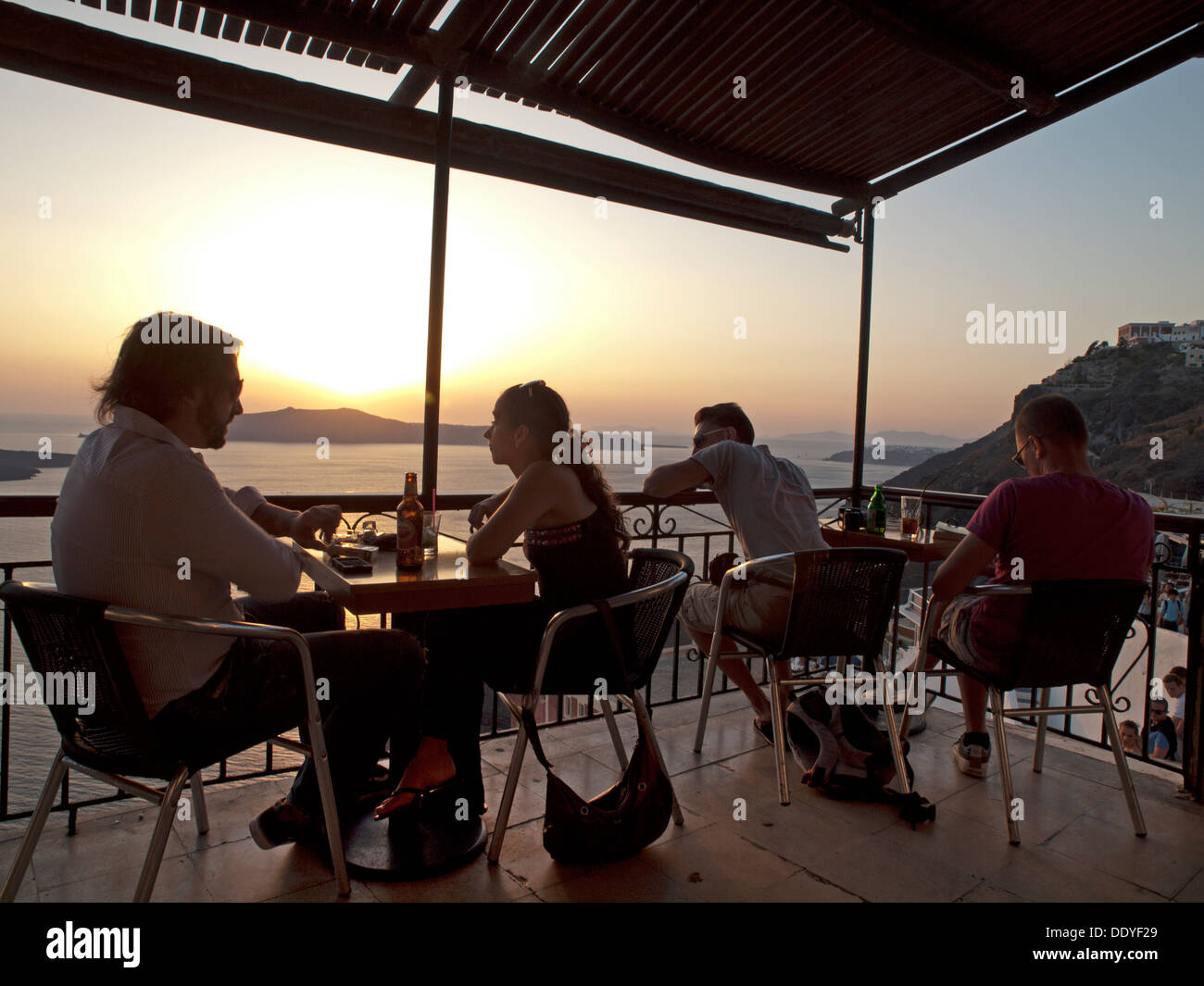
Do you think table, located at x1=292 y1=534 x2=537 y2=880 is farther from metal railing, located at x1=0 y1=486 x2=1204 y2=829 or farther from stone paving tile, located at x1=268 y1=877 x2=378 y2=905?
metal railing, located at x1=0 y1=486 x2=1204 y2=829

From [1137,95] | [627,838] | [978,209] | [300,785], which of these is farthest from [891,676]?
[978,209]

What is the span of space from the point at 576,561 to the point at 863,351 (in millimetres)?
3018


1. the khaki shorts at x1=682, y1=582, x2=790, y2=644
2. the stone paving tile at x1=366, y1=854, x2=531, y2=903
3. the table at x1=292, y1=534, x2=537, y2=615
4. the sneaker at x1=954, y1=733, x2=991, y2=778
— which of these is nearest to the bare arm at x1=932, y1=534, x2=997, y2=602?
the khaki shorts at x1=682, y1=582, x2=790, y2=644

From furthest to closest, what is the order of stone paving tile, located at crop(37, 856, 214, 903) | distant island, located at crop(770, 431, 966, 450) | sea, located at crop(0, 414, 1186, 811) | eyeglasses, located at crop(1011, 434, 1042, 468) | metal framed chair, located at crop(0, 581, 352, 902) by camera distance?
distant island, located at crop(770, 431, 966, 450), eyeglasses, located at crop(1011, 434, 1042, 468), sea, located at crop(0, 414, 1186, 811), stone paving tile, located at crop(37, 856, 214, 903), metal framed chair, located at crop(0, 581, 352, 902)

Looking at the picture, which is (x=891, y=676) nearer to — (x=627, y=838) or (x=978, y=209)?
(x=627, y=838)

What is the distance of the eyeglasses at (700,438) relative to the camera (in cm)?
303

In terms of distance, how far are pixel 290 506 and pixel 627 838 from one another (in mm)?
1540

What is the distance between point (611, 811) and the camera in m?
1.97

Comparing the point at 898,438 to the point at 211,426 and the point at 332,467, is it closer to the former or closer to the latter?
the point at 332,467

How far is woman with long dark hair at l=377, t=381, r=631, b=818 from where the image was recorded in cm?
206

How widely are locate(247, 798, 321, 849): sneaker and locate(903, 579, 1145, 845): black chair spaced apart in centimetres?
214

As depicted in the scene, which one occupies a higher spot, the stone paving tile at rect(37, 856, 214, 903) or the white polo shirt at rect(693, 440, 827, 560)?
the white polo shirt at rect(693, 440, 827, 560)

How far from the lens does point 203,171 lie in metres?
3.75

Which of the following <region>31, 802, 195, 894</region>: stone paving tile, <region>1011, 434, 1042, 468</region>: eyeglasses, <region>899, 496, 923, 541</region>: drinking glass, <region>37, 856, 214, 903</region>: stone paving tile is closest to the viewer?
<region>37, 856, 214, 903</region>: stone paving tile
